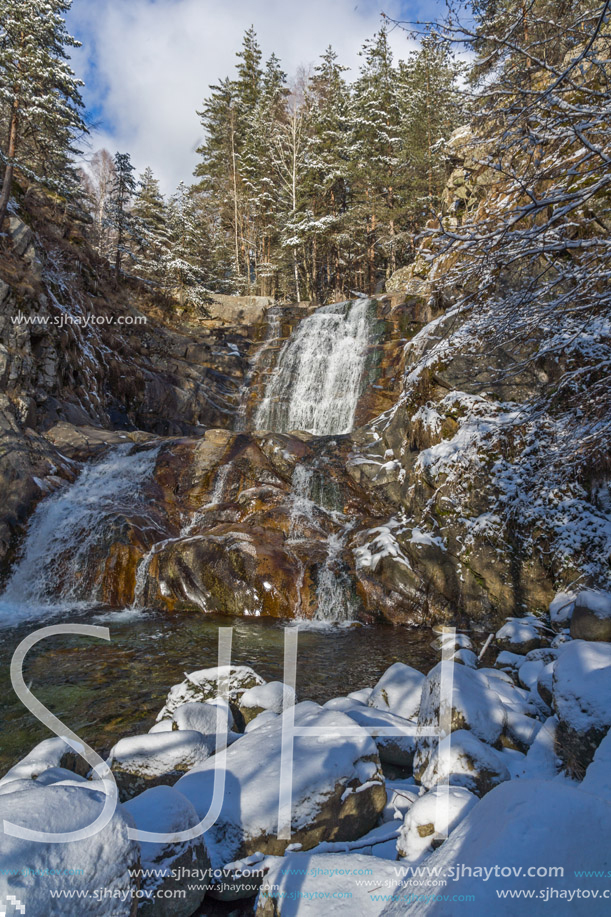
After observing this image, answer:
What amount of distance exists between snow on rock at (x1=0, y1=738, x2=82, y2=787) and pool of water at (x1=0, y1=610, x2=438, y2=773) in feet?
2.72

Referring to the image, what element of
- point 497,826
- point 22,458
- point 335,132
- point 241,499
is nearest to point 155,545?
point 241,499

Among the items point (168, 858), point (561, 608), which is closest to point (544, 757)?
point (168, 858)

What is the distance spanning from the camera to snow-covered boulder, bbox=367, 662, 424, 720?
446cm

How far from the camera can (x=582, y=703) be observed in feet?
8.81

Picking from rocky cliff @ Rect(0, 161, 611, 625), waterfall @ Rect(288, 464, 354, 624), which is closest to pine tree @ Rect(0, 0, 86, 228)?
rocky cliff @ Rect(0, 161, 611, 625)

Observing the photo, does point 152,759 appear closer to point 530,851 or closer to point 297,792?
point 297,792

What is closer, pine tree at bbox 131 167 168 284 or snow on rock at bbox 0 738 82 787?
snow on rock at bbox 0 738 82 787

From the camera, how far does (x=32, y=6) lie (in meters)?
14.7

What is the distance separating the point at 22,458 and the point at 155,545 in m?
4.09

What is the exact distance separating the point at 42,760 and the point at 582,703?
3.76 m

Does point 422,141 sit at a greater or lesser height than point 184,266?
greater

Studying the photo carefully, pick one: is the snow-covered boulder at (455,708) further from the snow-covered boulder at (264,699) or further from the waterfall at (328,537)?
the waterfall at (328,537)

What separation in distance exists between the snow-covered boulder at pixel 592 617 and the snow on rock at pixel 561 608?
196cm

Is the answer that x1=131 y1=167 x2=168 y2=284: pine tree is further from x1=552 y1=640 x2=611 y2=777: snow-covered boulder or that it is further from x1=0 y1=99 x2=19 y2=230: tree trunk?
x1=552 y1=640 x2=611 y2=777: snow-covered boulder
